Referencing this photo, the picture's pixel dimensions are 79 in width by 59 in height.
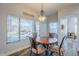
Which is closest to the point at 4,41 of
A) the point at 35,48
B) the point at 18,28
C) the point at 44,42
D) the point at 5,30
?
the point at 5,30

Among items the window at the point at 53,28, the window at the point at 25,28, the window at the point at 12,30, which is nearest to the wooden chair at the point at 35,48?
the window at the point at 25,28

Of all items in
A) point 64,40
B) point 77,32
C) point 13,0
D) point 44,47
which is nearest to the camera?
point 13,0

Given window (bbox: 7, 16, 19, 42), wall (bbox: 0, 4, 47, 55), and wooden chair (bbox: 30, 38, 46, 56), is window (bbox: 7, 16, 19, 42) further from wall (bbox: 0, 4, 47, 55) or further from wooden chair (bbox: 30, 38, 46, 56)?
wooden chair (bbox: 30, 38, 46, 56)

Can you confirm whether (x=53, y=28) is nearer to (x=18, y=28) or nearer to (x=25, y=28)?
(x=25, y=28)

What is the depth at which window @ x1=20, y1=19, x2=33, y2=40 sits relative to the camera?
2670 mm

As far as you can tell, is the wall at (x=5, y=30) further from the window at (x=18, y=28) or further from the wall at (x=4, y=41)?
the window at (x=18, y=28)

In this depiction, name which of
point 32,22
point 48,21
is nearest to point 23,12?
point 32,22

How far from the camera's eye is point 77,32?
2.45m

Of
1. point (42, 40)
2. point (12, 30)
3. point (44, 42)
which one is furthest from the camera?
point (42, 40)

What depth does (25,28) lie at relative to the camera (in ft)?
8.77

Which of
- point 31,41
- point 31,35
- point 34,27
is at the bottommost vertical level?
point 31,41

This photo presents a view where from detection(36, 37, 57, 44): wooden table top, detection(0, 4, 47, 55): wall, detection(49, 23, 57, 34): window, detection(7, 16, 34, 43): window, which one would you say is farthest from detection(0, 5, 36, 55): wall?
detection(49, 23, 57, 34): window

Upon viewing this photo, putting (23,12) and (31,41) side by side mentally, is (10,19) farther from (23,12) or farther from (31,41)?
(31,41)

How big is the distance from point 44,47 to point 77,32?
3.72 feet
